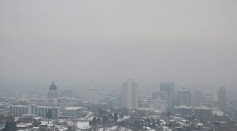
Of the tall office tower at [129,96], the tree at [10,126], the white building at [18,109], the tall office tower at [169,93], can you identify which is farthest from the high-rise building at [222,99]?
the white building at [18,109]

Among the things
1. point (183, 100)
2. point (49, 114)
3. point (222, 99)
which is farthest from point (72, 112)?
point (222, 99)

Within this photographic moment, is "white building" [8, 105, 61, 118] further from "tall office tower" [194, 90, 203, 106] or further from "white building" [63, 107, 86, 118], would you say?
"tall office tower" [194, 90, 203, 106]

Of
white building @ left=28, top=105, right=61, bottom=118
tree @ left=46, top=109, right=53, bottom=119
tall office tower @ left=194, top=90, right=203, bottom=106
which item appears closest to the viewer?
tree @ left=46, top=109, right=53, bottom=119

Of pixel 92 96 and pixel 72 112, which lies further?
pixel 92 96

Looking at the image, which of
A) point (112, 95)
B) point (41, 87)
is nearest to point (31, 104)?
point (41, 87)

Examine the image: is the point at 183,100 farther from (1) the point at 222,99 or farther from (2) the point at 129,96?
(1) the point at 222,99

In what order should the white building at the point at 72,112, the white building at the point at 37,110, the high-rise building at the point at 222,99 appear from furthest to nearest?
the white building at the point at 72,112, the white building at the point at 37,110, the high-rise building at the point at 222,99

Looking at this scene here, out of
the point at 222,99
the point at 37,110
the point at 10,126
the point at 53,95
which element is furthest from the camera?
the point at 53,95

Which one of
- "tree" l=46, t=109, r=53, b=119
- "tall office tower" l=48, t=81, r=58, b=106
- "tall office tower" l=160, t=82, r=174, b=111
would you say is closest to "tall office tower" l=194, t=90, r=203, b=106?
"tall office tower" l=160, t=82, r=174, b=111

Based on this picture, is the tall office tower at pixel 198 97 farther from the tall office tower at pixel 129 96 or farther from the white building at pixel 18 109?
the white building at pixel 18 109
